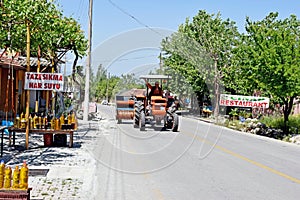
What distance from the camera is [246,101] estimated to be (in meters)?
34.0

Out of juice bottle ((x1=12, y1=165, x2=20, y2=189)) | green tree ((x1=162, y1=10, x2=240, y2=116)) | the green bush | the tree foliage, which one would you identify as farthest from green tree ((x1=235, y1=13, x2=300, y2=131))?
juice bottle ((x1=12, y1=165, x2=20, y2=189))

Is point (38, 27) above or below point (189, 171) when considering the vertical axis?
above

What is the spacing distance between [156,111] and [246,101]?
40.9 ft

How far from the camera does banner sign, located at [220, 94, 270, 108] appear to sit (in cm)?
3209

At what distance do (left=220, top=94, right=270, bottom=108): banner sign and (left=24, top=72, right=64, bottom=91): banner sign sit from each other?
20497mm

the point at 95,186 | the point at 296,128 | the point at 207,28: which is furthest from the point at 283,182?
the point at 207,28

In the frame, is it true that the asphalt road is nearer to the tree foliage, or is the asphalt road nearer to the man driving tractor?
the tree foliage

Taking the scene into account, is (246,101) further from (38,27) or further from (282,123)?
(38,27)

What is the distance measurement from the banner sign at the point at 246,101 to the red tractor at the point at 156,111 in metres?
9.90

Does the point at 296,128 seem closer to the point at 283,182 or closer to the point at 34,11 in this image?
the point at 283,182

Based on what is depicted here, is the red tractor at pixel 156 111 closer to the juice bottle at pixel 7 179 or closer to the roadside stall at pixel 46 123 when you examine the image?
the roadside stall at pixel 46 123

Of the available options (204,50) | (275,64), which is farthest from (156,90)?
(204,50)

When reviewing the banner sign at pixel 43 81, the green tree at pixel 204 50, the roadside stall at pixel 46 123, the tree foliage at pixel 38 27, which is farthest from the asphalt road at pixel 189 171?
the green tree at pixel 204 50

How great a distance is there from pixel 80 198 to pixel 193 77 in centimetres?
4048
